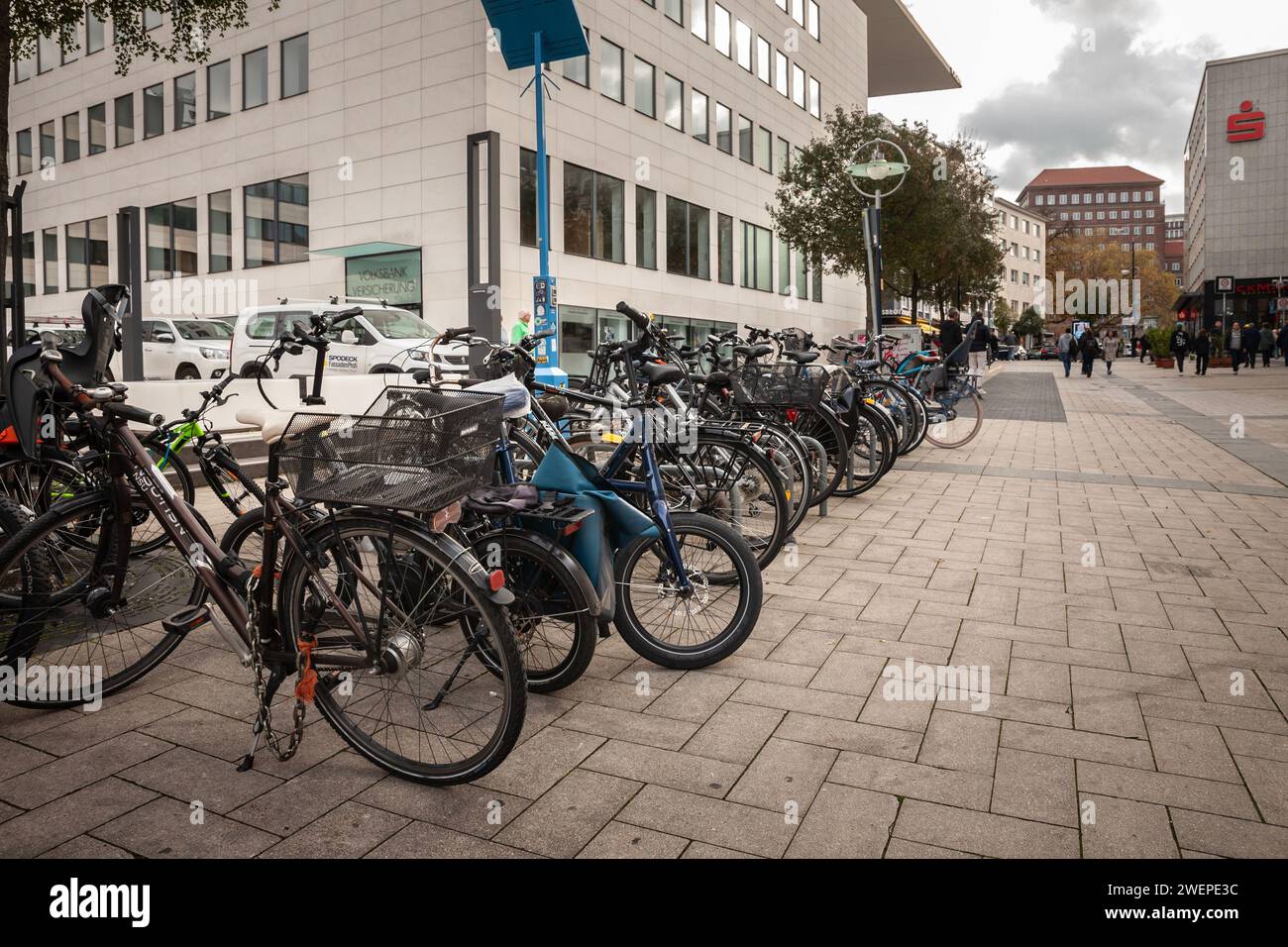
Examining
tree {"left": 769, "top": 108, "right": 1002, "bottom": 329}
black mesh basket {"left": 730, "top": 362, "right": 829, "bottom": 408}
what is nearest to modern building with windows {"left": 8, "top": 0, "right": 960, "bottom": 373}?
tree {"left": 769, "top": 108, "right": 1002, "bottom": 329}

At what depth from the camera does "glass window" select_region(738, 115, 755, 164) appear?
3516 cm

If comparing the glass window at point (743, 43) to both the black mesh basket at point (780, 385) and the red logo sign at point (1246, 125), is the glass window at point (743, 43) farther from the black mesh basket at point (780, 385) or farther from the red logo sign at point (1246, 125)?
the red logo sign at point (1246, 125)

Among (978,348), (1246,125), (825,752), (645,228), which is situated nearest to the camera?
(825,752)

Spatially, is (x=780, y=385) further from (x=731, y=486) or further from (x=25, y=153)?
(x=25, y=153)

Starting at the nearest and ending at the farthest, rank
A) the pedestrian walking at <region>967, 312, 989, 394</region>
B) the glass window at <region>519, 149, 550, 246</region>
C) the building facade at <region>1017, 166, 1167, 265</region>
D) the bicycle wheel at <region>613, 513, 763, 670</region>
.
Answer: the bicycle wheel at <region>613, 513, 763, 670</region> < the pedestrian walking at <region>967, 312, 989, 394</region> < the glass window at <region>519, 149, 550, 246</region> < the building facade at <region>1017, 166, 1167, 265</region>

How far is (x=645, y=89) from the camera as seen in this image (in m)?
29.5

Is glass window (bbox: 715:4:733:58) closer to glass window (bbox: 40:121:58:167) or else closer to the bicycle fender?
glass window (bbox: 40:121:58:167)

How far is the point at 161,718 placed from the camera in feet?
11.5

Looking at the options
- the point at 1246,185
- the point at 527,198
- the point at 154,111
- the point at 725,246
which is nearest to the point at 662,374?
the point at 527,198

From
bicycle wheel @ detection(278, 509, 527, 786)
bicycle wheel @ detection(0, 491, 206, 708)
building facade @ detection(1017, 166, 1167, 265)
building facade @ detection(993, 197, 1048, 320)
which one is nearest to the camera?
bicycle wheel @ detection(278, 509, 527, 786)
